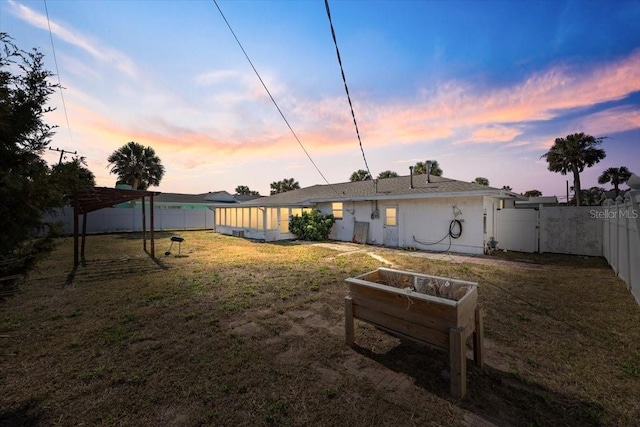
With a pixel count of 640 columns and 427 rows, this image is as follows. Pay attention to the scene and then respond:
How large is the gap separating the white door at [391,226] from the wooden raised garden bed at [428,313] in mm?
9657

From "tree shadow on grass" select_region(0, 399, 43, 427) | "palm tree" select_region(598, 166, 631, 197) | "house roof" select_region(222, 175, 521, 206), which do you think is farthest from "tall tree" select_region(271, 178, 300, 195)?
"palm tree" select_region(598, 166, 631, 197)

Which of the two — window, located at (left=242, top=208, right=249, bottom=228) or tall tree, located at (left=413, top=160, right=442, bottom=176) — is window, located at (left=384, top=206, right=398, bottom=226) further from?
tall tree, located at (left=413, top=160, right=442, bottom=176)

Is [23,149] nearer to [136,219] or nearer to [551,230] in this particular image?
[551,230]

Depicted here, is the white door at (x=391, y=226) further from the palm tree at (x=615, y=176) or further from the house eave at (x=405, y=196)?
the palm tree at (x=615, y=176)

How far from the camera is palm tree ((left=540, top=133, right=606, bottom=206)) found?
24.8m

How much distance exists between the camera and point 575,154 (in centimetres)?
2548

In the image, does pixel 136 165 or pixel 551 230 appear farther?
pixel 136 165

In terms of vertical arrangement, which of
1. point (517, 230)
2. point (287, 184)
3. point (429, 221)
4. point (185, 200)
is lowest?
point (517, 230)

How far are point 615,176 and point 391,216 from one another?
43862 mm

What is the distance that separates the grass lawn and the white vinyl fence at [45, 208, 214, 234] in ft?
61.0

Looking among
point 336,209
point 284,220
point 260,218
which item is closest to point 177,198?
point 260,218

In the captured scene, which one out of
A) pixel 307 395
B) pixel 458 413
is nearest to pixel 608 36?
pixel 458 413

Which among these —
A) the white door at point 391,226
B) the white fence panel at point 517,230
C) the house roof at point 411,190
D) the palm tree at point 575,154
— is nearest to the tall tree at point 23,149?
the house roof at point 411,190

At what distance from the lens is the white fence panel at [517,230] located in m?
11.0
